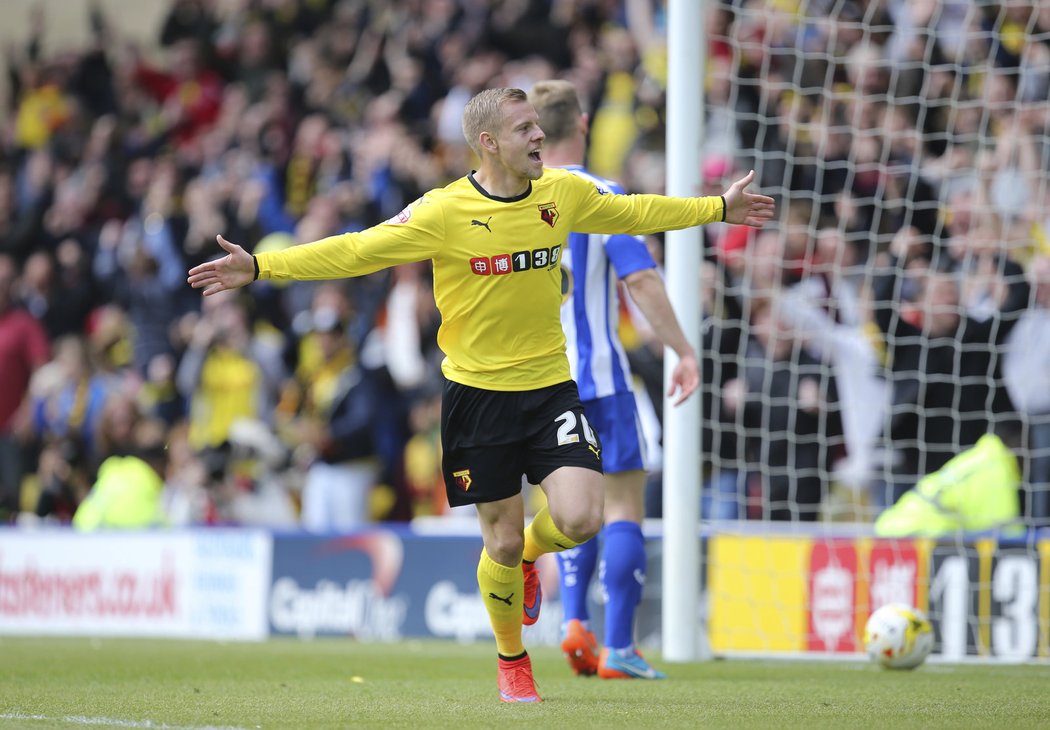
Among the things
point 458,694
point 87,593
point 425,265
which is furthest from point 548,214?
point 425,265

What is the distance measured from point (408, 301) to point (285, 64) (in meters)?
5.41

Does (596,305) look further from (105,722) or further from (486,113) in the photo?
(105,722)

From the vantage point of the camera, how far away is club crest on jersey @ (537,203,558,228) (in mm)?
5691

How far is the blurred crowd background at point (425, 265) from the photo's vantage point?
948 centimetres

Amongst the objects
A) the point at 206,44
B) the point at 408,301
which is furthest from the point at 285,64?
the point at 408,301

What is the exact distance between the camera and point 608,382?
6887 mm

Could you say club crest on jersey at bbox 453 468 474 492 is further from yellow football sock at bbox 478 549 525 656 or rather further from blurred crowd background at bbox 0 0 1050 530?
blurred crowd background at bbox 0 0 1050 530

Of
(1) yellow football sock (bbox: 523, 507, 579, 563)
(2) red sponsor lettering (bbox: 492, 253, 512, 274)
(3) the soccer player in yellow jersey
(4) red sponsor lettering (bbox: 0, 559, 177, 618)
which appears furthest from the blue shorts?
(4) red sponsor lettering (bbox: 0, 559, 177, 618)

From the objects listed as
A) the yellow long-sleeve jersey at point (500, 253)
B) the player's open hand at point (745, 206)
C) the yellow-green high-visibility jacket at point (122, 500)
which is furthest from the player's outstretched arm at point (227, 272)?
the yellow-green high-visibility jacket at point (122, 500)

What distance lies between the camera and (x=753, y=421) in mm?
10266

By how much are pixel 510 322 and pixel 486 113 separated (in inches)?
29.0

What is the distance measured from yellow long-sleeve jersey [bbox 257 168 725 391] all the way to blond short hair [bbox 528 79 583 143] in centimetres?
110

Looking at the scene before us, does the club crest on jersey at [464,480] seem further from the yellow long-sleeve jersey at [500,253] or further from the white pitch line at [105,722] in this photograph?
the white pitch line at [105,722]

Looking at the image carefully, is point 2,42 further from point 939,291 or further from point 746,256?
point 939,291
